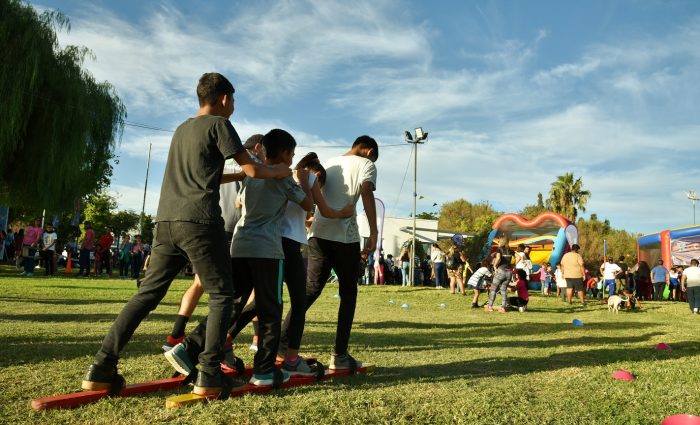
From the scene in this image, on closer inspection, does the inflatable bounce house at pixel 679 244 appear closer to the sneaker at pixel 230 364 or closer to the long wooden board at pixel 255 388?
the long wooden board at pixel 255 388

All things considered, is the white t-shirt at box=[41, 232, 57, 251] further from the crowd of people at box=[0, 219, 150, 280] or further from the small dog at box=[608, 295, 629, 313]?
the small dog at box=[608, 295, 629, 313]

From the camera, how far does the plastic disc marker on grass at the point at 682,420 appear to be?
3.02 meters

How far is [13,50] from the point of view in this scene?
17188 mm

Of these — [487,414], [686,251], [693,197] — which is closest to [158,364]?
[487,414]

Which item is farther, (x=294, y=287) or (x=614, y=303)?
(x=614, y=303)

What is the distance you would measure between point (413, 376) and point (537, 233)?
91.0 feet

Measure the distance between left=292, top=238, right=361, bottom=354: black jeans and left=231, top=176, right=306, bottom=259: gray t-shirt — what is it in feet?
2.01

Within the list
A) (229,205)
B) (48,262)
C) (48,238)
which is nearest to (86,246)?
(48,238)

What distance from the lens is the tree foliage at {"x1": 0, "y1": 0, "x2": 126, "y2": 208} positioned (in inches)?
672

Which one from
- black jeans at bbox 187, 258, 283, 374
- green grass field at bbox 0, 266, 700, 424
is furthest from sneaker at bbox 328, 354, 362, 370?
black jeans at bbox 187, 258, 283, 374

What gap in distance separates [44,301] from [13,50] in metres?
10.7

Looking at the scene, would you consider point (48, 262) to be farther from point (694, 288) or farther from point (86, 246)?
point (694, 288)

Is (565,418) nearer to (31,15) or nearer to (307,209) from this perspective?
(307,209)

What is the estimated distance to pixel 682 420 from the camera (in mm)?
3068
